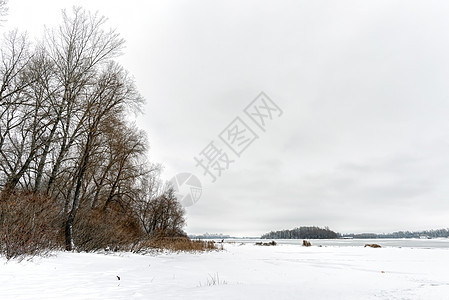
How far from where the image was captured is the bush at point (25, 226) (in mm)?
7328

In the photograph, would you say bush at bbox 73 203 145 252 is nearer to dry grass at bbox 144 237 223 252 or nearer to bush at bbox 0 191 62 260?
dry grass at bbox 144 237 223 252

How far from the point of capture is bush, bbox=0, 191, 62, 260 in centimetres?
733

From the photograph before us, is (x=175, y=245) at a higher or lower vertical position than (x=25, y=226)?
lower

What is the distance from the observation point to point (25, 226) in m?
8.45

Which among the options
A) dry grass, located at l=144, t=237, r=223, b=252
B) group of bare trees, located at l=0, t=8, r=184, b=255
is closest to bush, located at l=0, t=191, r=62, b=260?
group of bare trees, located at l=0, t=8, r=184, b=255

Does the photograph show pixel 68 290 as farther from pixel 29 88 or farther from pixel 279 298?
pixel 29 88

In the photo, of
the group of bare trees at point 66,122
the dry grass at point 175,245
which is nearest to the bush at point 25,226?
the group of bare trees at point 66,122

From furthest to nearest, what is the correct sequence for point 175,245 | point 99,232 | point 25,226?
point 175,245 < point 99,232 < point 25,226

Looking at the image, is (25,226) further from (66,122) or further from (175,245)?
(175,245)

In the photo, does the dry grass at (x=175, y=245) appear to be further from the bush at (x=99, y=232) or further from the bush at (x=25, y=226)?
the bush at (x=25, y=226)

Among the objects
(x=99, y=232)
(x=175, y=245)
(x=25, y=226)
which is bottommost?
(x=175, y=245)

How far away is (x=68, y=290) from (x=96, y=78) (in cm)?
1276

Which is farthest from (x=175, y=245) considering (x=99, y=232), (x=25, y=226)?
(x=25, y=226)

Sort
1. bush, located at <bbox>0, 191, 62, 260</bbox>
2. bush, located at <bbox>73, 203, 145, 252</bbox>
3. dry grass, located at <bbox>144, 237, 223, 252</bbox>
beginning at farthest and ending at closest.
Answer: dry grass, located at <bbox>144, 237, 223, 252</bbox> < bush, located at <bbox>73, 203, 145, 252</bbox> < bush, located at <bbox>0, 191, 62, 260</bbox>
